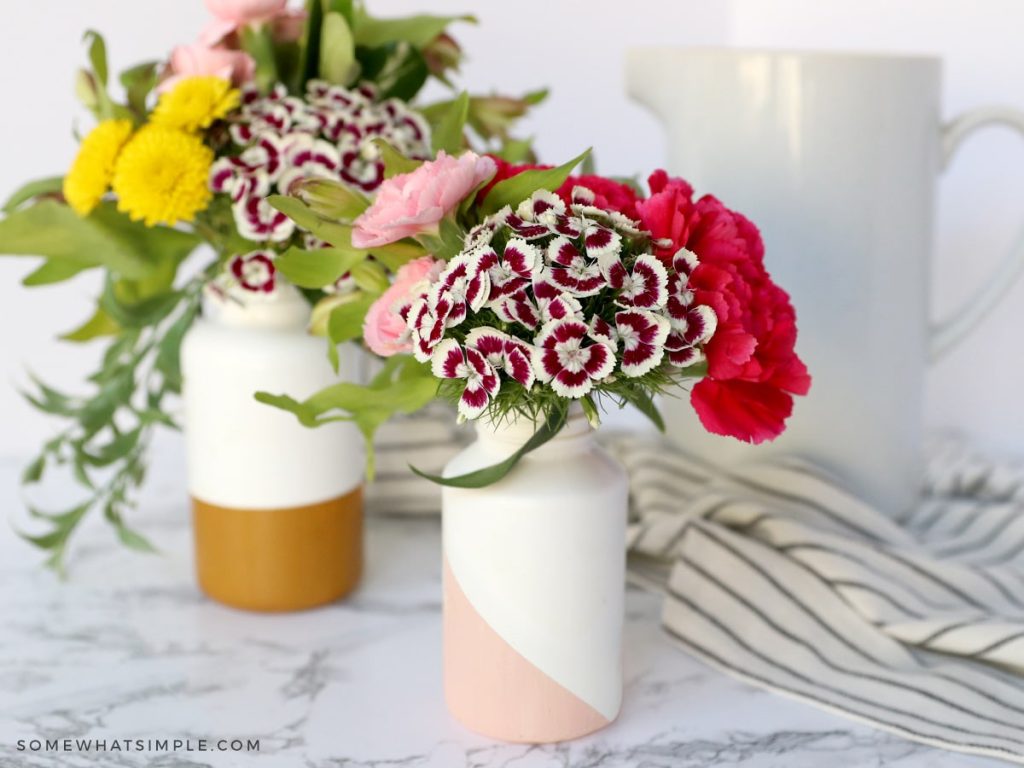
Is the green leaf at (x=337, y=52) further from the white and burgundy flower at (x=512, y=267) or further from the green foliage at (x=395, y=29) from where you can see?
the white and burgundy flower at (x=512, y=267)

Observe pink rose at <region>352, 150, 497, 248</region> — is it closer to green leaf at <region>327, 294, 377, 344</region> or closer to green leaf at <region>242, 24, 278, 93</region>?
green leaf at <region>327, 294, 377, 344</region>

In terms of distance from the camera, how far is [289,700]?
66 centimetres

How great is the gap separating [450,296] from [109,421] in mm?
379

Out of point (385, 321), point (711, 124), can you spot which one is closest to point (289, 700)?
point (385, 321)

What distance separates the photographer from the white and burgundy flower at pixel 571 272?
1.71 feet

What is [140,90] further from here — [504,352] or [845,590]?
[845,590]

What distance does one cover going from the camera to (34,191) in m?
0.73

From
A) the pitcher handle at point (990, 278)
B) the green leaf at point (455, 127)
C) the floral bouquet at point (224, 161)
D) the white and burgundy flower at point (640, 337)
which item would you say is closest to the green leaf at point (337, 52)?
the floral bouquet at point (224, 161)

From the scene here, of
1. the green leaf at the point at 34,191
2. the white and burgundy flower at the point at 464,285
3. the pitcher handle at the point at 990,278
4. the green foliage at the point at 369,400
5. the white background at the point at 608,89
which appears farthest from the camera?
the white background at the point at 608,89

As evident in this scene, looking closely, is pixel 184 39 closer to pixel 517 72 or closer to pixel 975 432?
pixel 517 72

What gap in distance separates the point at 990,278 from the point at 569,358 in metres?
0.47

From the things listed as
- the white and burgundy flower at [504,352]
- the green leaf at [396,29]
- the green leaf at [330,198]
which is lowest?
the white and burgundy flower at [504,352]

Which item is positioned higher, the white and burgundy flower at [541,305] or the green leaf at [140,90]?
the green leaf at [140,90]

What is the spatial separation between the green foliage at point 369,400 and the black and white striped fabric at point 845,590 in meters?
0.24
